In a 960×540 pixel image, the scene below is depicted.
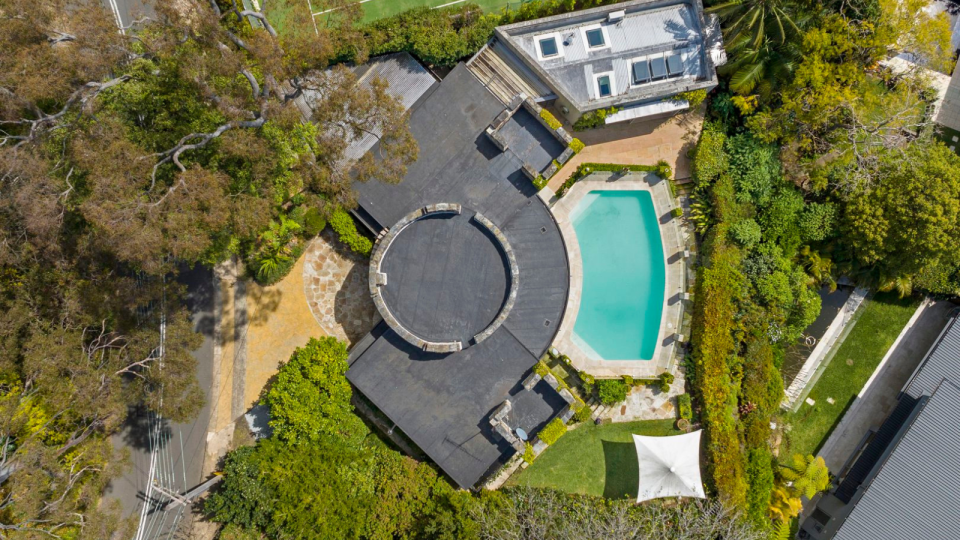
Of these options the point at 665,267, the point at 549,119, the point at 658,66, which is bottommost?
the point at 665,267

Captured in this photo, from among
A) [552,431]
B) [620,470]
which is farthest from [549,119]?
[620,470]

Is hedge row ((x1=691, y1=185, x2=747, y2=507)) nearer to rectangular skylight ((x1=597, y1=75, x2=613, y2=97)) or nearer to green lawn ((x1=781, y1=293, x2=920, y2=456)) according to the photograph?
green lawn ((x1=781, y1=293, x2=920, y2=456))

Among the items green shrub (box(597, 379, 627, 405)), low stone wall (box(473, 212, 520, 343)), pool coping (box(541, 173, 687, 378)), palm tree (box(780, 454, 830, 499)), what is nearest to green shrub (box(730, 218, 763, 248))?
pool coping (box(541, 173, 687, 378))

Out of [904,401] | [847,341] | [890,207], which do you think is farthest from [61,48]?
[904,401]

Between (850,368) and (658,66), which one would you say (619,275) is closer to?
(658,66)

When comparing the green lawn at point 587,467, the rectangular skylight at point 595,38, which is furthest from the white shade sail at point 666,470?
the rectangular skylight at point 595,38

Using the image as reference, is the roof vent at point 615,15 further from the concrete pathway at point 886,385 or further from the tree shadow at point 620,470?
the concrete pathway at point 886,385
